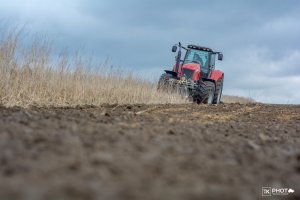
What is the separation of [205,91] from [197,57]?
5.75ft

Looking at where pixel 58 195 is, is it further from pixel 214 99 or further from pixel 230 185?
pixel 214 99

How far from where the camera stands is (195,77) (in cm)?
1841

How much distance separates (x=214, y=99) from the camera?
19.5 metres

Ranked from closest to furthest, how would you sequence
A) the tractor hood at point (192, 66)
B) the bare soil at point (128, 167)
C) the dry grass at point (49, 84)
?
the bare soil at point (128, 167)
the dry grass at point (49, 84)
the tractor hood at point (192, 66)

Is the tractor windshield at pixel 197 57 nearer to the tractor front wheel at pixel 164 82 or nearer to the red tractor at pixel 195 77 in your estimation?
the red tractor at pixel 195 77

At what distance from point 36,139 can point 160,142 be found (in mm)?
882

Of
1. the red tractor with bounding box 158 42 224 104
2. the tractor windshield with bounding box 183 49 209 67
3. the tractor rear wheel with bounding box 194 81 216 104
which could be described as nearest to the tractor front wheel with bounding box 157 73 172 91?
the red tractor with bounding box 158 42 224 104

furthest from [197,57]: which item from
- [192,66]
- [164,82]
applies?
[164,82]

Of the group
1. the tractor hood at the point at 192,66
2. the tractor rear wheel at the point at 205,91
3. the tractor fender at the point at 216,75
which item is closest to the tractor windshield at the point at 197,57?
the tractor hood at the point at 192,66

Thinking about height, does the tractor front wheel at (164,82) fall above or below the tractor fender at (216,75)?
below

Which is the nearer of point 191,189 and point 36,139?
point 191,189

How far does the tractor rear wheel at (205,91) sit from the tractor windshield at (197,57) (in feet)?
3.70

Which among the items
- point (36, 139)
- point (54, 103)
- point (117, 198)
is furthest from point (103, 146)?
point (54, 103)

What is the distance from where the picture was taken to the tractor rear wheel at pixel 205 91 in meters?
18.0
